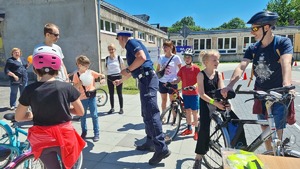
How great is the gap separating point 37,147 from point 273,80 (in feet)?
8.75

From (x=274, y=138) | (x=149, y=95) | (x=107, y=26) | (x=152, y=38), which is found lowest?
(x=274, y=138)

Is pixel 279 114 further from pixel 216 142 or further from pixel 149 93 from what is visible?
pixel 149 93

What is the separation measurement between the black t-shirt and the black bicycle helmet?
6.83ft

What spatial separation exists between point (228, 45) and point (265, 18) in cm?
3369

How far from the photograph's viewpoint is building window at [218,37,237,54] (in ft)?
109

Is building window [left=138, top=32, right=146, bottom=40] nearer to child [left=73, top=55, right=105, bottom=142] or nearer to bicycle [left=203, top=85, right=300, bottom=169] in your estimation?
child [left=73, top=55, right=105, bottom=142]

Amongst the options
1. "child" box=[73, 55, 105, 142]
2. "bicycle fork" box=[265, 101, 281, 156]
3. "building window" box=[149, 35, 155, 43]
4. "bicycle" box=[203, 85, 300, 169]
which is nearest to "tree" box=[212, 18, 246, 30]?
"building window" box=[149, 35, 155, 43]

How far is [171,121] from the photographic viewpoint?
14.3 ft

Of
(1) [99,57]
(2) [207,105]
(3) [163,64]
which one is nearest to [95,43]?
(1) [99,57]

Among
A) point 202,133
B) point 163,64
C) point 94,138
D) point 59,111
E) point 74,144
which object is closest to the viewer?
point 59,111

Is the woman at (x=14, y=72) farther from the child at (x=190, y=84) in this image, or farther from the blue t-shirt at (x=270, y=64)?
the blue t-shirt at (x=270, y=64)

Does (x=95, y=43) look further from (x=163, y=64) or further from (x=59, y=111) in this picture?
(x=59, y=111)

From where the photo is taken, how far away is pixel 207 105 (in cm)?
276

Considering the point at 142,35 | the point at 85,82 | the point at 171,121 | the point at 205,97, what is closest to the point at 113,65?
the point at 85,82
